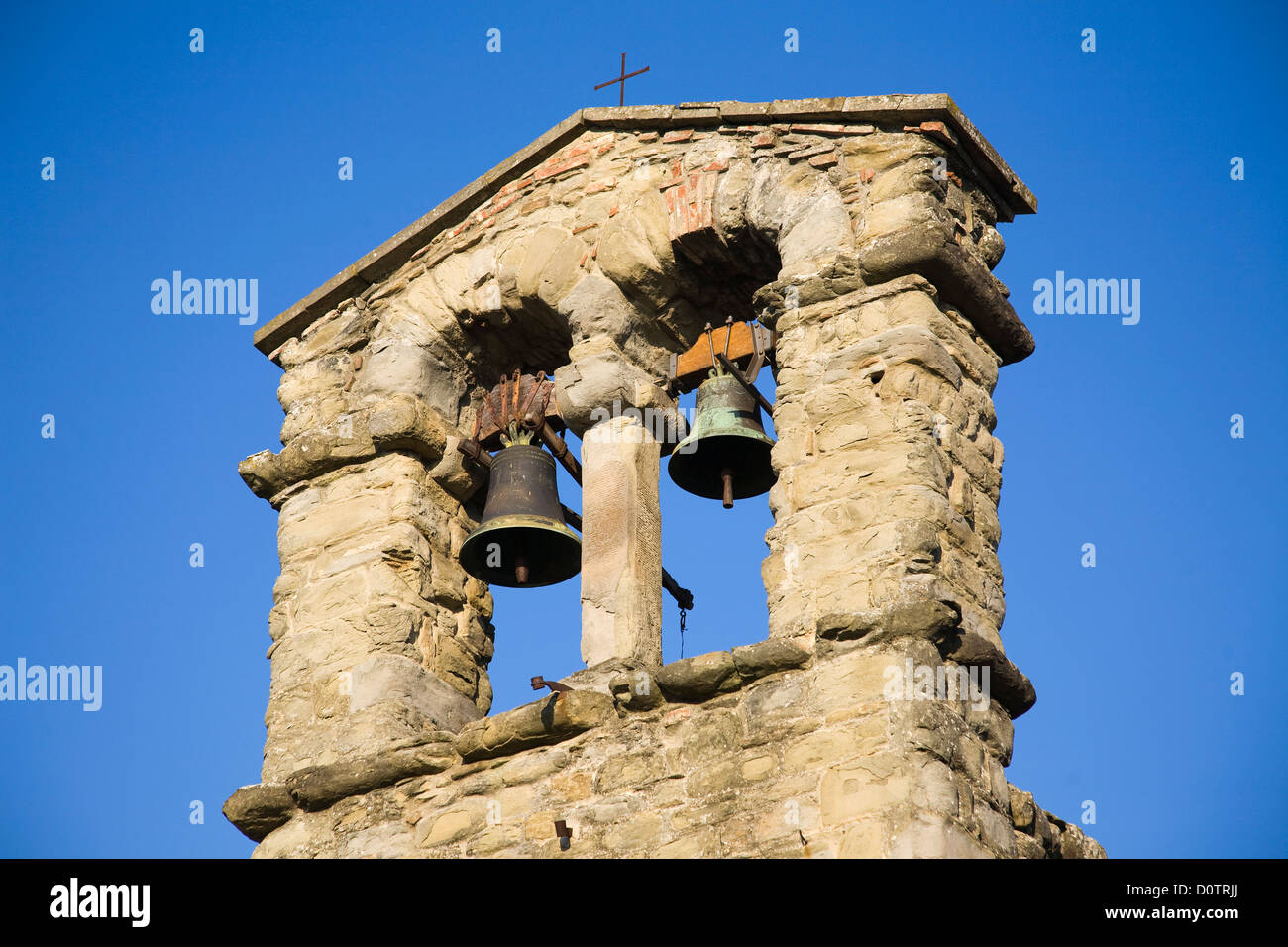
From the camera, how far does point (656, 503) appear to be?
9656 mm

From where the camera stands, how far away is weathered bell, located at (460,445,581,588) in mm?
9844

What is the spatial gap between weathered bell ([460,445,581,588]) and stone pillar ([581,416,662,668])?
0.78 feet

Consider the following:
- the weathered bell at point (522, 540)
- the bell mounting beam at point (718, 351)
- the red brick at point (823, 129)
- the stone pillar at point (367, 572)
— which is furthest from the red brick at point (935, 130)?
the stone pillar at point (367, 572)

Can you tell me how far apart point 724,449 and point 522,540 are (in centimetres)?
93

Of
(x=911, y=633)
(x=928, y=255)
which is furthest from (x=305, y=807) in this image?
(x=928, y=255)

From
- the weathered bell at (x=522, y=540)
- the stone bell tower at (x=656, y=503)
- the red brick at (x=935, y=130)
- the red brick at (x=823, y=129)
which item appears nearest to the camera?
the stone bell tower at (x=656, y=503)

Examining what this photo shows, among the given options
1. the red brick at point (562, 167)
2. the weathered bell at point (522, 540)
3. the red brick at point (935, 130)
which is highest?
the red brick at point (562, 167)

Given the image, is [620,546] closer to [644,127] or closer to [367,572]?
[367,572]

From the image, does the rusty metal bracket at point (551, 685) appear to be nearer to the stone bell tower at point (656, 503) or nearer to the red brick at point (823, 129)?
the stone bell tower at point (656, 503)

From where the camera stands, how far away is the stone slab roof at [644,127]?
31.4ft

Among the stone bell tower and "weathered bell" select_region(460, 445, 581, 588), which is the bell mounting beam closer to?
the stone bell tower

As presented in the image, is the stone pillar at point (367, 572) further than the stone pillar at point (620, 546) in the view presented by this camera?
Yes

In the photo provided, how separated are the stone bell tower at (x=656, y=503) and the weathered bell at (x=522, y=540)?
0.22m

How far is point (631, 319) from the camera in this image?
32.7 feet
